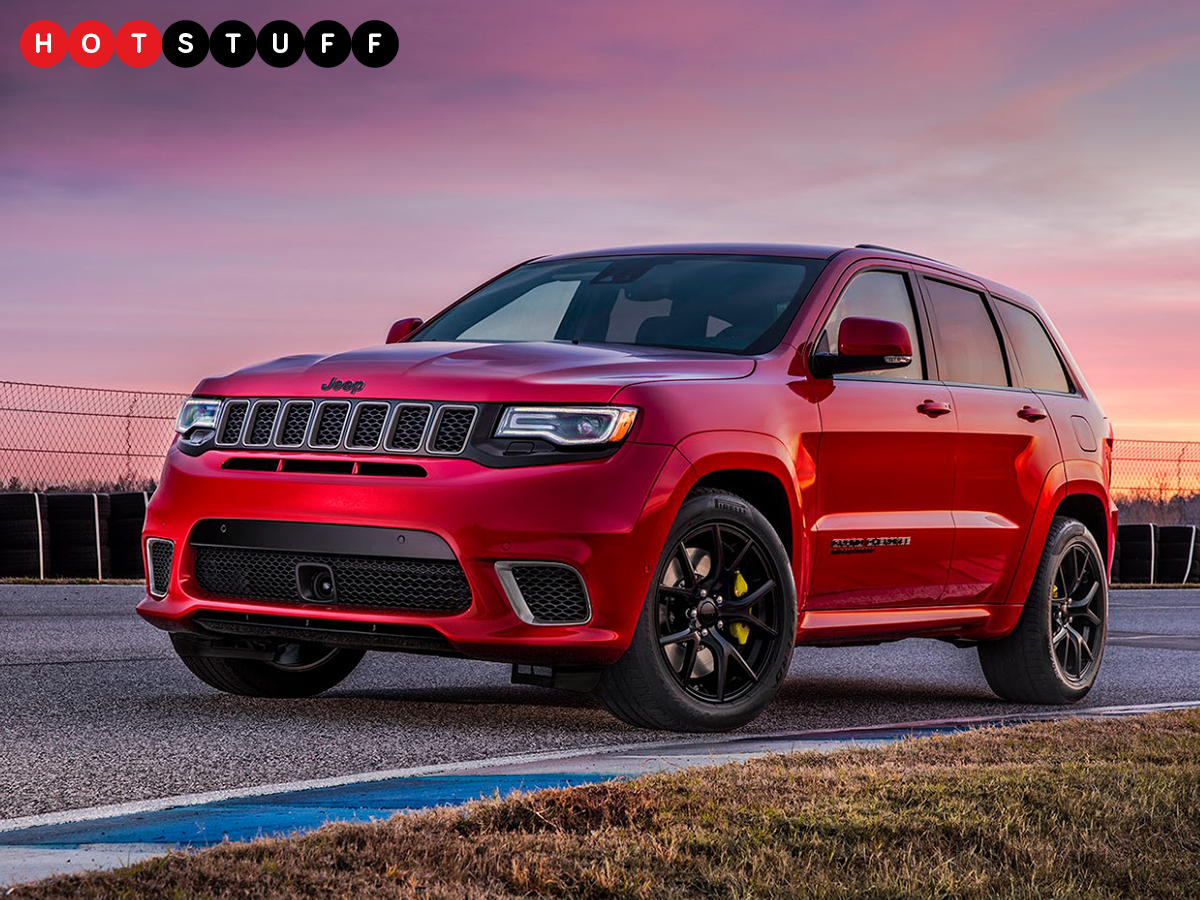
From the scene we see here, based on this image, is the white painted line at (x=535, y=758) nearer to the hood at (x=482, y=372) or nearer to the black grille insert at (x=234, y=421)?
the hood at (x=482, y=372)

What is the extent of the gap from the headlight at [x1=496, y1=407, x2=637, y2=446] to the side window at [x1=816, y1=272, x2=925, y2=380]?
1515mm

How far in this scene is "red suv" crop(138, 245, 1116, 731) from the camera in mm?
6074

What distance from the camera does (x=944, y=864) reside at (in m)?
4.10

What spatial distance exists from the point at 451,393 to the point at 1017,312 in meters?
4.11

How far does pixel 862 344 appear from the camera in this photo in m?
7.03

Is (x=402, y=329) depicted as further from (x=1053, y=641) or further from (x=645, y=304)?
(x=1053, y=641)

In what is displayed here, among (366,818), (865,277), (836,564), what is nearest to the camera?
(366,818)

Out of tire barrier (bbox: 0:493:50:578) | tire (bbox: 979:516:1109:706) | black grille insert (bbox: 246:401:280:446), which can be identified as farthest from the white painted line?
tire barrier (bbox: 0:493:50:578)

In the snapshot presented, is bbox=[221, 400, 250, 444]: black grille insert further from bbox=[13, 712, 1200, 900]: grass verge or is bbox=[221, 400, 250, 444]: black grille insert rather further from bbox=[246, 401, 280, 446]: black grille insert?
bbox=[13, 712, 1200, 900]: grass verge

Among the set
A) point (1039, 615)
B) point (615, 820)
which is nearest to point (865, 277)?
point (1039, 615)

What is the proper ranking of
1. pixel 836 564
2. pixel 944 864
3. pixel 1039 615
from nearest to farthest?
1. pixel 944 864
2. pixel 836 564
3. pixel 1039 615

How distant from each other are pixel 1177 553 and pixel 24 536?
699 inches

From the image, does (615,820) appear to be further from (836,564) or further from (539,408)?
(836,564)

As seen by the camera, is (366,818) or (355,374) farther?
(355,374)
